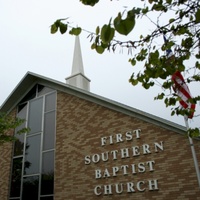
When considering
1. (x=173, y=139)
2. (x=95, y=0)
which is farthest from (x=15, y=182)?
(x=95, y=0)

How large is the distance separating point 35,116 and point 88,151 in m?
4.24

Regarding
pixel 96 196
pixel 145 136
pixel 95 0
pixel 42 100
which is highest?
pixel 42 100

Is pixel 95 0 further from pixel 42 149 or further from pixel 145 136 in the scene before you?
pixel 42 149

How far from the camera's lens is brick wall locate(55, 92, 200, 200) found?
8398mm

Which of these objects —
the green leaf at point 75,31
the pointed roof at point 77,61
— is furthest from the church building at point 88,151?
the green leaf at point 75,31

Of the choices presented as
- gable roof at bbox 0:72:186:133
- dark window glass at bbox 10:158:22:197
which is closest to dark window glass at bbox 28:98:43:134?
gable roof at bbox 0:72:186:133

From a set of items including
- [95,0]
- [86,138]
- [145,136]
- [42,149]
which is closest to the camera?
[95,0]

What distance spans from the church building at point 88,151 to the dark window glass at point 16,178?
0.15 ft

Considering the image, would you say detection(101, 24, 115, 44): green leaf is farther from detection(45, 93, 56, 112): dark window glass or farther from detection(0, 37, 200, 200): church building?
detection(45, 93, 56, 112): dark window glass

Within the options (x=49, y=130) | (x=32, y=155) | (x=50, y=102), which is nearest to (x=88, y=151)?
(x=49, y=130)

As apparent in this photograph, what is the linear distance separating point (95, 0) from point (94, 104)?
890cm

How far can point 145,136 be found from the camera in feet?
31.2

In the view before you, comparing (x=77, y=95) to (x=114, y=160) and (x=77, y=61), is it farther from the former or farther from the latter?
(x=77, y=61)

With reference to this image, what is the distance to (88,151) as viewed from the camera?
35.0 ft
